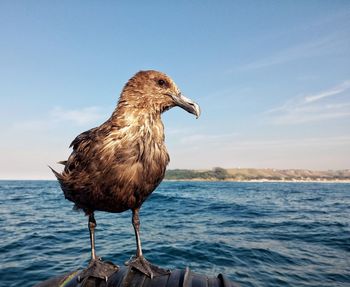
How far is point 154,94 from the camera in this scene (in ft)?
11.0

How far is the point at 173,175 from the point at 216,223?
174 m

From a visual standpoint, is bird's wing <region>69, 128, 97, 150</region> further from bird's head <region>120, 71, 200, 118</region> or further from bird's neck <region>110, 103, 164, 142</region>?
bird's head <region>120, 71, 200, 118</region>

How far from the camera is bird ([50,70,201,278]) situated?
296cm

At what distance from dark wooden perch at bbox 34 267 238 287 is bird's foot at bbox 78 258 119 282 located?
0.04 m

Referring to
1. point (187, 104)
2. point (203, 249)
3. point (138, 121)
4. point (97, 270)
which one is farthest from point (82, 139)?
point (203, 249)

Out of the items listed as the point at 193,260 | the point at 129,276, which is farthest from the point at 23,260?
the point at 129,276

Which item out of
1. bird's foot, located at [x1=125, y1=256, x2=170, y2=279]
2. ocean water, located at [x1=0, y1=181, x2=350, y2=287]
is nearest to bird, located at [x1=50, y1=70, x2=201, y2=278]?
bird's foot, located at [x1=125, y1=256, x2=170, y2=279]

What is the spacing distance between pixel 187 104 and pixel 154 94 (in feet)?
1.39

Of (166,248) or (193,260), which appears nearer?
(193,260)

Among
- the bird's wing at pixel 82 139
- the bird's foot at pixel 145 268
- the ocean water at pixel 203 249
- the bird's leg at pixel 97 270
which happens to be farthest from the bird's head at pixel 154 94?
the ocean water at pixel 203 249

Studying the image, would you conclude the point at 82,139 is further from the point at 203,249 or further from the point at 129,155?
the point at 203,249

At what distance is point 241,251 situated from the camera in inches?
409

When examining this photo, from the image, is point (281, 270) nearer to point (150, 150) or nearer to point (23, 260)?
point (150, 150)

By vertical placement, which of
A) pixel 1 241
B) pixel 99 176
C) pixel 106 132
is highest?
pixel 106 132
